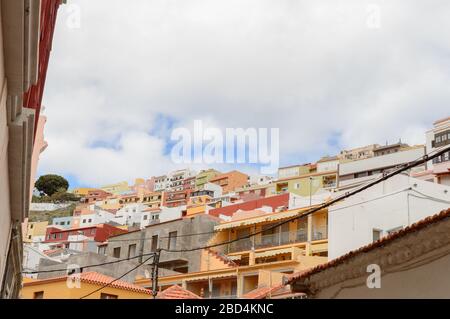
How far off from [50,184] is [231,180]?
34548 millimetres

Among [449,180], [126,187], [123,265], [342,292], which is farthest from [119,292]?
[126,187]

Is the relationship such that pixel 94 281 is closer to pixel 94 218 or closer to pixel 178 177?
pixel 94 218

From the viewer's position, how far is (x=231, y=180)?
109000mm

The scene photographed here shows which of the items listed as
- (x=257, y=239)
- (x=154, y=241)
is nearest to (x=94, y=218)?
(x=154, y=241)

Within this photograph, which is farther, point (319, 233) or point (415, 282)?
point (319, 233)

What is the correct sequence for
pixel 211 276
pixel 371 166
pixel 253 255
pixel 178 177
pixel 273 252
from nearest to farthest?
1. pixel 273 252
2. pixel 211 276
3. pixel 253 255
4. pixel 371 166
5. pixel 178 177

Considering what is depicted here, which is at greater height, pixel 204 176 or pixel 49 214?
pixel 204 176

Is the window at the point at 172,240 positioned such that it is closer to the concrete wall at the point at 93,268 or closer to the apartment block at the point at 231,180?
the concrete wall at the point at 93,268

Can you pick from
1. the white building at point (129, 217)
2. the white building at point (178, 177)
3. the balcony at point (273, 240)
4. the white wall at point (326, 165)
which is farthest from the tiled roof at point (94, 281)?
the white building at point (178, 177)

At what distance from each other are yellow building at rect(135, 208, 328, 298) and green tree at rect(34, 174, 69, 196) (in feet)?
261

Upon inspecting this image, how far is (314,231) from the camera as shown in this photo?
119 feet

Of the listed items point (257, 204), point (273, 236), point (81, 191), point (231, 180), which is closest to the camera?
point (273, 236)

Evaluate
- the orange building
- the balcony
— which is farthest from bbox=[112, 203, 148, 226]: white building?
the balcony
